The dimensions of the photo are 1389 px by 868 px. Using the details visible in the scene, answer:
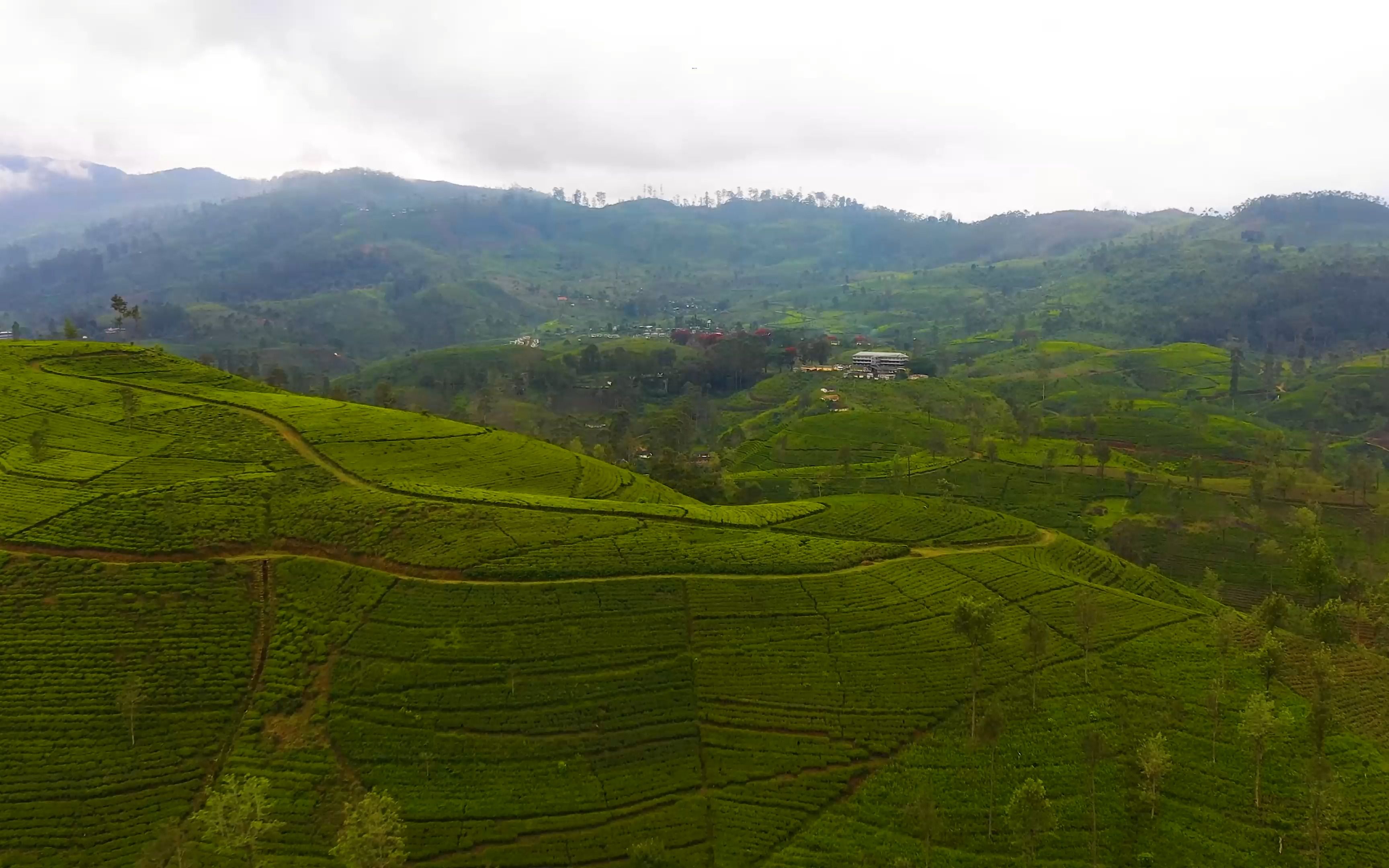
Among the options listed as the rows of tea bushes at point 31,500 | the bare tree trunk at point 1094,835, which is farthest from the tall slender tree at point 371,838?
the rows of tea bushes at point 31,500

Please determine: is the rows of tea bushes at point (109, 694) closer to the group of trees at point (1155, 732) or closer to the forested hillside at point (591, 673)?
the forested hillside at point (591, 673)

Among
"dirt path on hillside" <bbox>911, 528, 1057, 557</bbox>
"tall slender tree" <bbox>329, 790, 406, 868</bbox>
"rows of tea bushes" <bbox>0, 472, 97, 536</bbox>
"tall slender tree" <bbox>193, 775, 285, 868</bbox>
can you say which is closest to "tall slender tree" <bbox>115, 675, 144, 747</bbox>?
"tall slender tree" <bbox>193, 775, 285, 868</bbox>

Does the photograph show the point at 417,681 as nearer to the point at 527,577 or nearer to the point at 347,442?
the point at 527,577

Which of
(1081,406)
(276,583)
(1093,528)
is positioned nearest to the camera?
(276,583)

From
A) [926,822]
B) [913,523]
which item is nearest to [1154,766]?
[926,822]

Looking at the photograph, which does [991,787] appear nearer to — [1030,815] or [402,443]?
[1030,815]

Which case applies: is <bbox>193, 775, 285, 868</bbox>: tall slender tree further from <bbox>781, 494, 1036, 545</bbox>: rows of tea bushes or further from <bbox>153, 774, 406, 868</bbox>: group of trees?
<bbox>781, 494, 1036, 545</bbox>: rows of tea bushes

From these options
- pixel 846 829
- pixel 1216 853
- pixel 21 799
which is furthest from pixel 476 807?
pixel 1216 853
